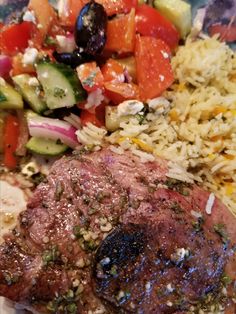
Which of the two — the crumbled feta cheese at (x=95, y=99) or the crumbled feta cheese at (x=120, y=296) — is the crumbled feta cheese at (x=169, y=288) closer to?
the crumbled feta cheese at (x=120, y=296)

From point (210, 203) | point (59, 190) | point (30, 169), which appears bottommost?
point (30, 169)

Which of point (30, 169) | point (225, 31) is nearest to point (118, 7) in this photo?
point (225, 31)

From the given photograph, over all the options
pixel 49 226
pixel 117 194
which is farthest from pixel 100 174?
pixel 49 226

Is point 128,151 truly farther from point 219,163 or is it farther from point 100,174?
point 219,163

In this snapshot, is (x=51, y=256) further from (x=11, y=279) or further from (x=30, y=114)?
(x=30, y=114)

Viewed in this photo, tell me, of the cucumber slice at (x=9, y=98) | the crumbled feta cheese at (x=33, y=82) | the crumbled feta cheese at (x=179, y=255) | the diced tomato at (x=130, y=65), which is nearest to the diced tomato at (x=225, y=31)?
the diced tomato at (x=130, y=65)

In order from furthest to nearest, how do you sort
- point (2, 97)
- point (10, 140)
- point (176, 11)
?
point (176, 11) < point (10, 140) < point (2, 97)

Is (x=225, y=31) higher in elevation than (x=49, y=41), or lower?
higher
